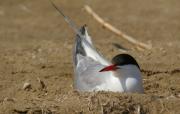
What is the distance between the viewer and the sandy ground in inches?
248

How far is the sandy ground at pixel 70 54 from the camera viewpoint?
6301 millimetres

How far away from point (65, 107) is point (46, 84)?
81.5 inches

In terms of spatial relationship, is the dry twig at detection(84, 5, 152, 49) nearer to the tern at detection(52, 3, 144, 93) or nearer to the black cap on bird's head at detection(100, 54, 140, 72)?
the tern at detection(52, 3, 144, 93)

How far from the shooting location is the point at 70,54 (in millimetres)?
9773

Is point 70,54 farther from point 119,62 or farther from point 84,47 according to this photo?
point 119,62

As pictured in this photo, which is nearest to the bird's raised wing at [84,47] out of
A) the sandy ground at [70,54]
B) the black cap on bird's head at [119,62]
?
the sandy ground at [70,54]

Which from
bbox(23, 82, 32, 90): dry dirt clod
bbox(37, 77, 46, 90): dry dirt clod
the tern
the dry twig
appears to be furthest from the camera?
the dry twig

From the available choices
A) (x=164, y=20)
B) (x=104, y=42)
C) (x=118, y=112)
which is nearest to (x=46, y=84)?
(x=118, y=112)

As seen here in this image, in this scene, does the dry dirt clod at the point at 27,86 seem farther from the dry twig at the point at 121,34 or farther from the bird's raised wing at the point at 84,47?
the dry twig at the point at 121,34

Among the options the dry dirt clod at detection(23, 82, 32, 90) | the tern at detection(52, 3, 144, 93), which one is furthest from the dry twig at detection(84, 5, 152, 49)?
the dry dirt clod at detection(23, 82, 32, 90)

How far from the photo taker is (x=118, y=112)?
245 inches

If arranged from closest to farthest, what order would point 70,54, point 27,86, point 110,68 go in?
point 110,68, point 27,86, point 70,54

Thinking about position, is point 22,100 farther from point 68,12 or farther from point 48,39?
point 68,12

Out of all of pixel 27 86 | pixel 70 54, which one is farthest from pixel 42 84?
pixel 70 54
